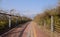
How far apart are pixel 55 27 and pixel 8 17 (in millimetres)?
19152

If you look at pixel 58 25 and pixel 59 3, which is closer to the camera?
pixel 58 25

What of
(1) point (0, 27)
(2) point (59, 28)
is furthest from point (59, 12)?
(1) point (0, 27)

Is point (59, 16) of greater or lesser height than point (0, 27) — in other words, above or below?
above

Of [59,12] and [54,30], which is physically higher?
[59,12]

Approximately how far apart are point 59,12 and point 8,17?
17.9 m

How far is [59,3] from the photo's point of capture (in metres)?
24.0

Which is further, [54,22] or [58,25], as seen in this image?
[54,22]

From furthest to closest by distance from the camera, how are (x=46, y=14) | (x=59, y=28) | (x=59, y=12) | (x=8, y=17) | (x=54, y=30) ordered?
(x=8, y=17), (x=46, y=14), (x=59, y=12), (x=54, y=30), (x=59, y=28)

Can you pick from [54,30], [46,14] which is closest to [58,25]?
[54,30]

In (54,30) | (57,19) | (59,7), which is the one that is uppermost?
(59,7)

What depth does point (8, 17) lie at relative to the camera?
131 ft

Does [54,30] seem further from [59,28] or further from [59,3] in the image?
[59,3]

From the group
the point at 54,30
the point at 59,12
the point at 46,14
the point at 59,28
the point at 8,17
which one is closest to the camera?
the point at 59,28

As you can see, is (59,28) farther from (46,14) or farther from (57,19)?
(46,14)
